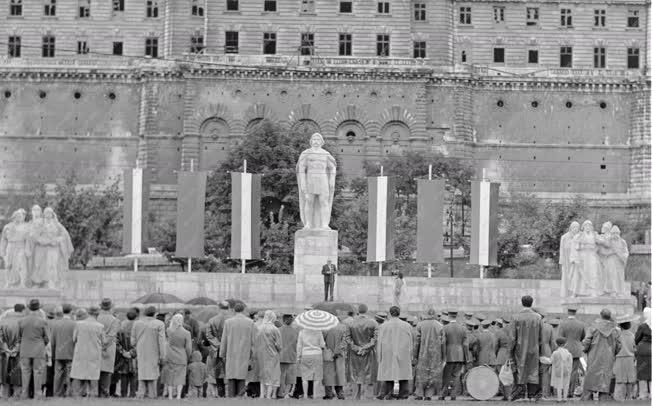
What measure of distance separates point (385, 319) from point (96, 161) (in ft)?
222

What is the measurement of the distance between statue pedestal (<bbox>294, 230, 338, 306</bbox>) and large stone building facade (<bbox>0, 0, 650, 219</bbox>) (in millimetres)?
46825

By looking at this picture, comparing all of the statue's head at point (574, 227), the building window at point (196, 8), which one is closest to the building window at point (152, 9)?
the building window at point (196, 8)

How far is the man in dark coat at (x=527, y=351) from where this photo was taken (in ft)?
113

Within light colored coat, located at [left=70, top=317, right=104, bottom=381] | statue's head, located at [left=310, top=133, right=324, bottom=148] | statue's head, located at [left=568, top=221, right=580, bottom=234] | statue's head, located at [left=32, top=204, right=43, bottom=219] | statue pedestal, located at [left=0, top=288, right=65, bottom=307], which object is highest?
statue's head, located at [left=310, top=133, right=324, bottom=148]

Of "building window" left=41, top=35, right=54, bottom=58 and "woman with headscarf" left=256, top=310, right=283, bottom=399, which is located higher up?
"building window" left=41, top=35, right=54, bottom=58

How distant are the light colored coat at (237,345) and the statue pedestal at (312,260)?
51.3 feet

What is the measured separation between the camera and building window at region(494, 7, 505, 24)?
339ft

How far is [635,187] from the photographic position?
332 ft

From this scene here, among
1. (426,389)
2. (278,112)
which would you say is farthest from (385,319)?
(278,112)

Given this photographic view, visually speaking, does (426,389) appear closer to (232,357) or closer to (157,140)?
(232,357)

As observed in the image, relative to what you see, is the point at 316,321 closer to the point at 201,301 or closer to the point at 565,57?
the point at 201,301

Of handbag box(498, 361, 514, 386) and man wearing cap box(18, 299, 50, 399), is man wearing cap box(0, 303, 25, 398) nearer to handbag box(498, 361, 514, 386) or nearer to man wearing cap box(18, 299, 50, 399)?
man wearing cap box(18, 299, 50, 399)

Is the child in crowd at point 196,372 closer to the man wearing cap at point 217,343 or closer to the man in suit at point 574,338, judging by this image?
the man wearing cap at point 217,343

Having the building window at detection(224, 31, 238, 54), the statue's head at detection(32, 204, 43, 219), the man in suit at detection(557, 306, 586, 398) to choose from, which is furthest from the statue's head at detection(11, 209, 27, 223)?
the building window at detection(224, 31, 238, 54)
